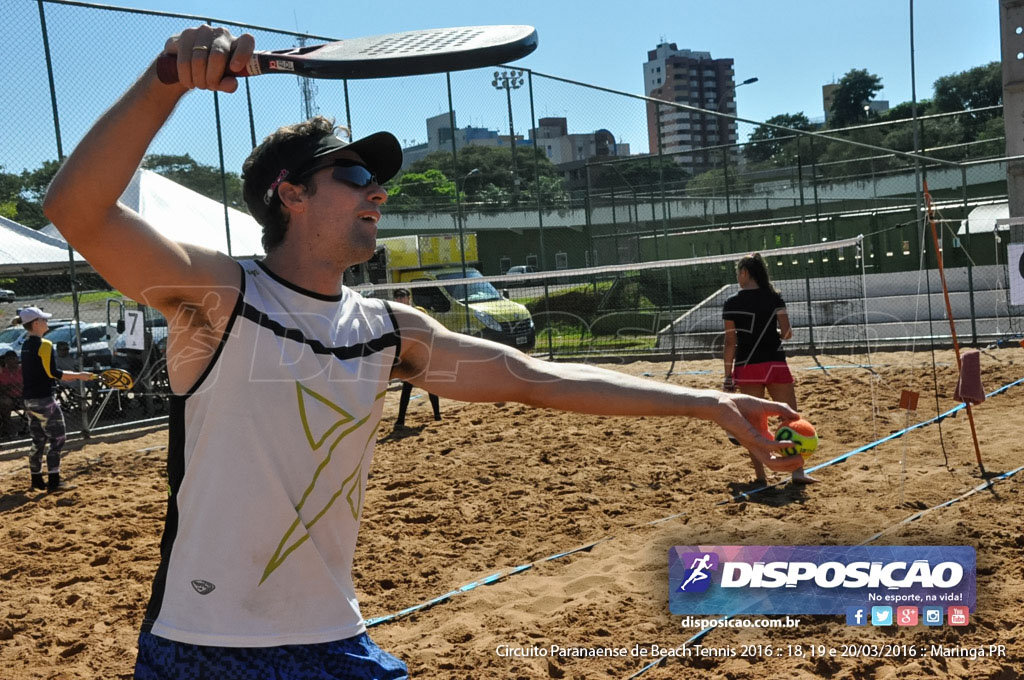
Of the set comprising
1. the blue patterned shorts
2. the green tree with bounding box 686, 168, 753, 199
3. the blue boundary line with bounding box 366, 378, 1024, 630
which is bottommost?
the blue boundary line with bounding box 366, 378, 1024, 630

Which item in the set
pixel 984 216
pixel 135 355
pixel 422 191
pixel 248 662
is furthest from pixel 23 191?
pixel 984 216

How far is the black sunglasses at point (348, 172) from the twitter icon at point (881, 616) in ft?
11.8

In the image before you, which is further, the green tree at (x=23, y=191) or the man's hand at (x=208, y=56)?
the green tree at (x=23, y=191)

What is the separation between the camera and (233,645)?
6.21 ft

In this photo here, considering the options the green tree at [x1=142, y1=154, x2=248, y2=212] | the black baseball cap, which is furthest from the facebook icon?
the green tree at [x1=142, y1=154, x2=248, y2=212]

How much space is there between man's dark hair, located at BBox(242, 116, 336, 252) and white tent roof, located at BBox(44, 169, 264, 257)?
1167cm

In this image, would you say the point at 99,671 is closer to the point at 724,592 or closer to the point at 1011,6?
the point at 724,592

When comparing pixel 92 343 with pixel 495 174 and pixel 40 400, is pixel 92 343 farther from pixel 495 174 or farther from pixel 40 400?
pixel 495 174

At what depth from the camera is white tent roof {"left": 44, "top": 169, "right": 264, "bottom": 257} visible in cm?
1338

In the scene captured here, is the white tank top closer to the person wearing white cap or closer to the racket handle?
the racket handle

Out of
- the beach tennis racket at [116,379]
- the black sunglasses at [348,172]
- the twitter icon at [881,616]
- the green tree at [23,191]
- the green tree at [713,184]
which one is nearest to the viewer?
the black sunglasses at [348,172]

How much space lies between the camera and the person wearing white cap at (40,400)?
371 inches

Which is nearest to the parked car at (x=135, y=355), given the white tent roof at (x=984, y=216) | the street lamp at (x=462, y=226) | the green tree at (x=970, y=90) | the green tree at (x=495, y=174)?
the street lamp at (x=462, y=226)

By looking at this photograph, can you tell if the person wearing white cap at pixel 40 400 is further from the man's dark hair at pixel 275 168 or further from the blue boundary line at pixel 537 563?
the man's dark hair at pixel 275 168
